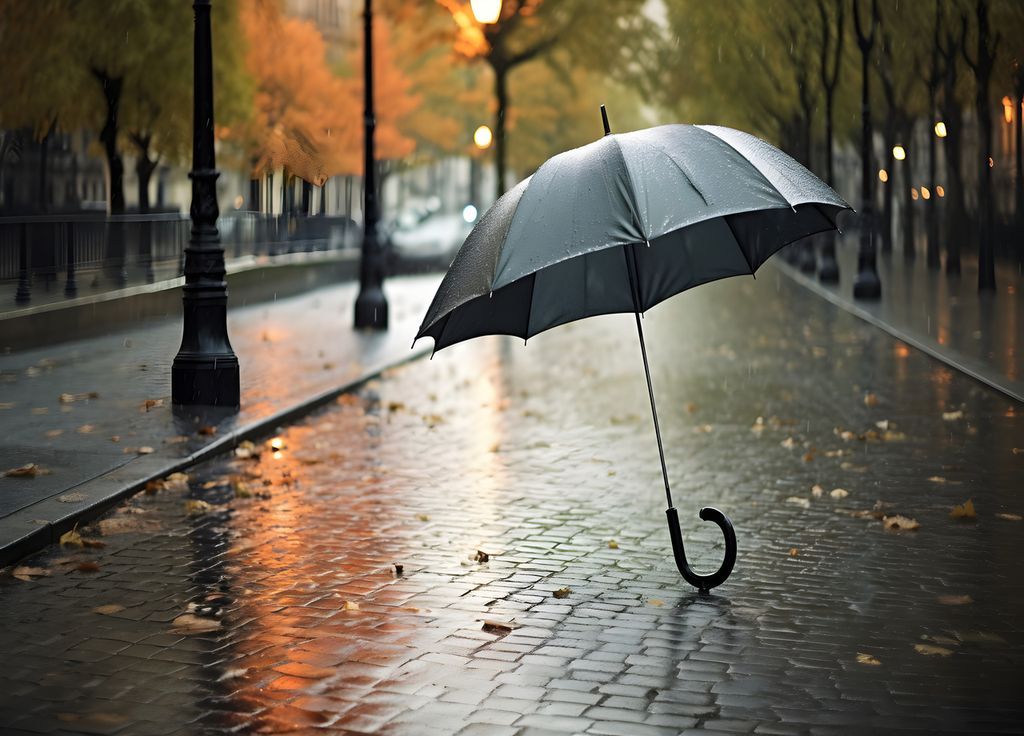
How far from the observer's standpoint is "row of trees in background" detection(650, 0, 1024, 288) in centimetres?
3309

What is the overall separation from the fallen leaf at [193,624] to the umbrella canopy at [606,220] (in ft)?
4.95

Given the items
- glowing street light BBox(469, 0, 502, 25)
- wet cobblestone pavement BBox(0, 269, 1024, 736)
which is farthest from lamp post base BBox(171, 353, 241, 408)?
glowing street light BBox(469, 0, 502, 25)

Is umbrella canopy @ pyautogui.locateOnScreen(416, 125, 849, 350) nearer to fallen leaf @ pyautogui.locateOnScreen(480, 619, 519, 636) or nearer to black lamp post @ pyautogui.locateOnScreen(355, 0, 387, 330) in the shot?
fallen leaf @ pyautogui.locateOnScreen(480, 619, 519, 636)

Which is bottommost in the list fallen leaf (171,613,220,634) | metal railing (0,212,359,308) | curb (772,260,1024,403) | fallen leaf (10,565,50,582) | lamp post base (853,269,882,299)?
fallen leaf (10,565,50,582)

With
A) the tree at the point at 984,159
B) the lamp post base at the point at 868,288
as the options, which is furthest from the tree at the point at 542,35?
the tree at the point at 984,159

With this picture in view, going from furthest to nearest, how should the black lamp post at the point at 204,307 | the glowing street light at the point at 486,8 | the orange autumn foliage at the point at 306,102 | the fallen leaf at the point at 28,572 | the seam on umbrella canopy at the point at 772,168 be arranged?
the glowing street light at the point at 486,8 < the orange autumn foliage at the point at 306,102 < the black lamp post at the point at 204,307 < the fallen leaf at the point at 28,572 < the seam on umbrella canopy at the point at 772,168

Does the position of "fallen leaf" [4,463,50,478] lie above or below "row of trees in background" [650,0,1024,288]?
below

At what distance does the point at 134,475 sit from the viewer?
10.3m

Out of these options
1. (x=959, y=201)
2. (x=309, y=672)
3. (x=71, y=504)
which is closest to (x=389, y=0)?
(x=959, y=201)

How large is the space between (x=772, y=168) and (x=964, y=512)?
328cm

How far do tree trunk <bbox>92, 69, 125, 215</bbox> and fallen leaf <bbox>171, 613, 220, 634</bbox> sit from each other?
2188 centimetres

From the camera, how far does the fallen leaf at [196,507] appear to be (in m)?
9.51

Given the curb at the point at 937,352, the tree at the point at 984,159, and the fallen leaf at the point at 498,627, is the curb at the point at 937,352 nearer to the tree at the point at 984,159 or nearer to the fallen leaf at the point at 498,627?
the tree at the point at 984,159

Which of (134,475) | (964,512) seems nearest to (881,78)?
(964,512)
